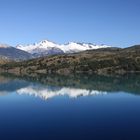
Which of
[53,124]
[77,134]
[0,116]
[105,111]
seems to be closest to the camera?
[77,134]

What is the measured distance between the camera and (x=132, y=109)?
80.6 metres

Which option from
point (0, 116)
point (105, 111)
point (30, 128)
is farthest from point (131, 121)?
point (0, 116)

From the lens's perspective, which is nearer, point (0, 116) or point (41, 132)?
point (41, 132)

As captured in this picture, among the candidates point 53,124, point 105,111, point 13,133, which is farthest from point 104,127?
point 105,111

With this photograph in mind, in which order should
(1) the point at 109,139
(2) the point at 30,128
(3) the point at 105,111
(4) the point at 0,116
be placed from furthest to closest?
(3) the point at 105,111
(4) the point at 0,116
(2) the point at 30,128
(1) the point at 109,139

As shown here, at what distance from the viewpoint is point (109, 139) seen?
49.5m

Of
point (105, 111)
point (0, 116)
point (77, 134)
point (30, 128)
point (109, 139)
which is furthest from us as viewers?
point (105, 111)

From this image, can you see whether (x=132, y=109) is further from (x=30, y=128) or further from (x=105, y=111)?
(x=30, y=128)

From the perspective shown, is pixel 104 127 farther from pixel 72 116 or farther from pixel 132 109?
pixel 132 109

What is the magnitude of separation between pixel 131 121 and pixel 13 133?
22.3 meters

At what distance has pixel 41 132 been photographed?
5400 cm

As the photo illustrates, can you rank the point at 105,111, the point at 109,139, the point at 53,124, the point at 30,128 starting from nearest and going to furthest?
the point at 109,139, the point at 30,128, the point at 53,124, the point at 105,111

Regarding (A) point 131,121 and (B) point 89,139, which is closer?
(B) point 89,139

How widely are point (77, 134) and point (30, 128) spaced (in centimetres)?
873
